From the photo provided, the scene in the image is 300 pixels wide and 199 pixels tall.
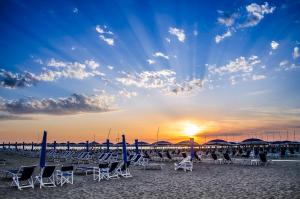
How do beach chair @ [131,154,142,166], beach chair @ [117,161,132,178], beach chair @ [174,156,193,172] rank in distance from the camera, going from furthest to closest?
1. beach chair @ [131,154,142,166]
2. beach chair @ [174,156,193,172]
3. beach chair @ [117,161,132,178]

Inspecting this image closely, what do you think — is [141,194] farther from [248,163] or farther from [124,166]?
[248,163]

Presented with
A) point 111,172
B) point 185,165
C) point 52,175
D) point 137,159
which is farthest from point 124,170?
point 137,159

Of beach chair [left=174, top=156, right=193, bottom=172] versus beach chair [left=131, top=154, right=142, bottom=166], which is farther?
beach chair [left=131, top=154, right=142, bottom=166]

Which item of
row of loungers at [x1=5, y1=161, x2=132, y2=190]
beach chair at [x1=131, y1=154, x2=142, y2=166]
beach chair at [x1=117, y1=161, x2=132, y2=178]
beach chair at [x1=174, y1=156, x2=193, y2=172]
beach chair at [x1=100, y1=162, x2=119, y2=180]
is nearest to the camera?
row of loungers at [x1=5, y1=161, x2=132, y2=190]

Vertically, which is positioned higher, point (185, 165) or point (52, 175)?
point (185, 165)

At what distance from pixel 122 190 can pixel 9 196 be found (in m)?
3.15

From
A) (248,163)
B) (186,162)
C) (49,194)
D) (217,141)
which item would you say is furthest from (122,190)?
(217,141)

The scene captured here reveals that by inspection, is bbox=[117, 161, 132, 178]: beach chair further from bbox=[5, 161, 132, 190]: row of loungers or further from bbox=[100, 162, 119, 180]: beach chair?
bbox=[100, 162, 119, 180]: beach chair

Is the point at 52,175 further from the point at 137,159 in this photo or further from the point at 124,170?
the point at 137,159

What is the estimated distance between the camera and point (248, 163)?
2191 centimetres

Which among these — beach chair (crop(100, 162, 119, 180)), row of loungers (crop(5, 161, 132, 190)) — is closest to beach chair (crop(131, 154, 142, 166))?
row of loungers (crop(5, 161, 132, 190))

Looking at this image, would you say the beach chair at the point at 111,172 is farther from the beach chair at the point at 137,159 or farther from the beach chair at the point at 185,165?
the beach chair at the point at 137,159

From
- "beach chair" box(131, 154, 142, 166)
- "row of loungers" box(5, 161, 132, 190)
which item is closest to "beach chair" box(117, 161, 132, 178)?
"row of loungers" box(5, 161, 132, 190)

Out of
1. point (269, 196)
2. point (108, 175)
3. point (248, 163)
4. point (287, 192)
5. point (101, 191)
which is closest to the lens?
point (269, 196)
